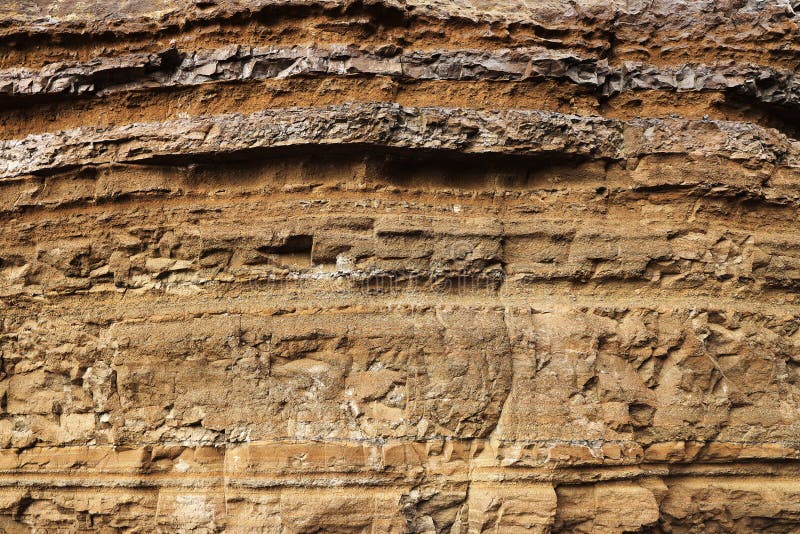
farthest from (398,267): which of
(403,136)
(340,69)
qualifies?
(340,69)

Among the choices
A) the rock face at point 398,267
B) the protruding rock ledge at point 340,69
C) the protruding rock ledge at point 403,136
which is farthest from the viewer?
the protruding rock ledge at point 340,69

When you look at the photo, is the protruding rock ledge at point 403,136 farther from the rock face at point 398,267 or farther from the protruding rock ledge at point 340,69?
the protruding rock ledge at point 340,69

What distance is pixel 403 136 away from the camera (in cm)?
500

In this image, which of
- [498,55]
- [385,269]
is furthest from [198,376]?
[498,55]

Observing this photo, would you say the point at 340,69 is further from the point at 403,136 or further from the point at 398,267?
the point at 398,267

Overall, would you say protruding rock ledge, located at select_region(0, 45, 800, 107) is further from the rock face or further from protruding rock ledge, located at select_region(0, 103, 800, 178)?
protruding rock ledge, located at select_region(0, 103, 800, 178)

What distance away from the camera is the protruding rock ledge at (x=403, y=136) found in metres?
4.96

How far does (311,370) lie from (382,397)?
0.54 metres

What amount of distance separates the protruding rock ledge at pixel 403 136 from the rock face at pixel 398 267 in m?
0.02

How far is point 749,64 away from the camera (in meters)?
5.53

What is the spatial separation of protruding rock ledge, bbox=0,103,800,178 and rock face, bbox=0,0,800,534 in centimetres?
2

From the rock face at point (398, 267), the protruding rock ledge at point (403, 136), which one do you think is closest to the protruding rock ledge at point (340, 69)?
the rock face at point (398, 267)

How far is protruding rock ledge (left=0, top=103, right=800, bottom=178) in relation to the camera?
4.96 m

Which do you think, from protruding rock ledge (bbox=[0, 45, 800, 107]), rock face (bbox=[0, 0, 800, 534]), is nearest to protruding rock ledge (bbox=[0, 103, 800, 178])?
rock face (bbox=[0, 0, 800, 534])
